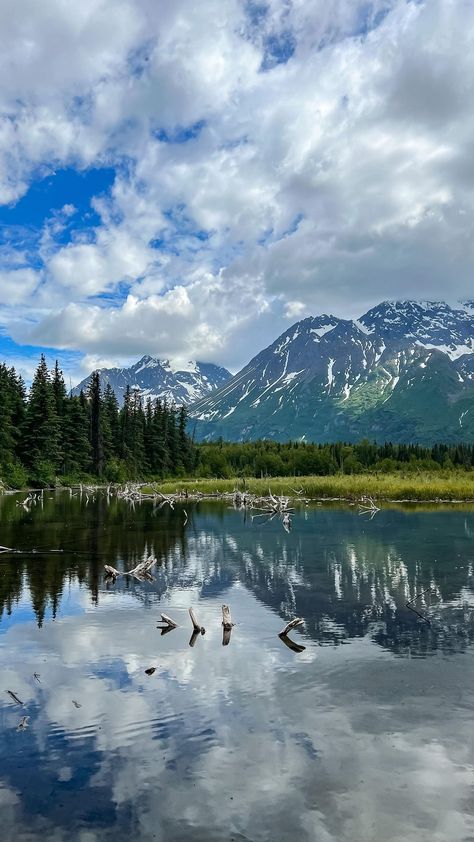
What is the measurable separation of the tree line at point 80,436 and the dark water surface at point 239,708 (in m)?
75.8

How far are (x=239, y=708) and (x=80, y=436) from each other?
10820cm

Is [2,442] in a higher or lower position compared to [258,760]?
higher

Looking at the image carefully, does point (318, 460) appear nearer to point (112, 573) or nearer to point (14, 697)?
point (112, 573)

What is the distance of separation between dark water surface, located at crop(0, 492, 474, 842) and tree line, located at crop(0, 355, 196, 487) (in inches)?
→ 2985

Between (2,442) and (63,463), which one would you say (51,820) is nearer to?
(2,442)

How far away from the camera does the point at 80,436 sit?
385 feet

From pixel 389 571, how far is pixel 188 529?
23.0 meters

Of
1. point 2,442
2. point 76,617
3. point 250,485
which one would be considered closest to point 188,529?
point 76,617

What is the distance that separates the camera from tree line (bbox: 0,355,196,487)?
102562mm

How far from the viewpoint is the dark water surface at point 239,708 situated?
383 inches

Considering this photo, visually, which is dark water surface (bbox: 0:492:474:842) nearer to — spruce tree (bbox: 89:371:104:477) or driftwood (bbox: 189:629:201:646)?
driftwood (bbox: 189:629:201:646)

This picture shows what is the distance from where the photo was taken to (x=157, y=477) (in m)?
135

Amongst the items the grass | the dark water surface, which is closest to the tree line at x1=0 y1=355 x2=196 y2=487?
the grass

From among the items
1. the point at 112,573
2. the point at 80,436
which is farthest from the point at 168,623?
the point at 80,436
